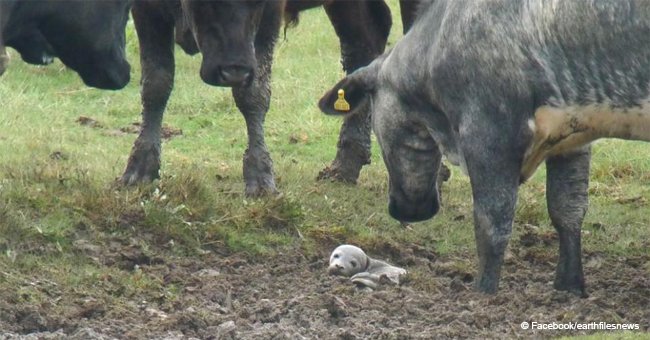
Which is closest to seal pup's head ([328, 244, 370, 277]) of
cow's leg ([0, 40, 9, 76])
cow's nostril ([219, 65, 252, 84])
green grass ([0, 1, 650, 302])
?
green grass ([0, 1, 650, 302])

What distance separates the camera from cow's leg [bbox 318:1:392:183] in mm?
11680

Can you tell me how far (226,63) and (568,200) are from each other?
222 cm

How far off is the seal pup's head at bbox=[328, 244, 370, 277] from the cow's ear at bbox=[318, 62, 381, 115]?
769 millimetres

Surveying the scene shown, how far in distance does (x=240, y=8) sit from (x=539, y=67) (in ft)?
7.99

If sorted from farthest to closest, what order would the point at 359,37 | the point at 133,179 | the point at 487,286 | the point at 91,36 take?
the point at 359,37 < the point at 133,179 < the point at 487,286 < the point at 91,36

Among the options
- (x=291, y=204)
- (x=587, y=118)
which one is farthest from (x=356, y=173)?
(x=587, y=118)

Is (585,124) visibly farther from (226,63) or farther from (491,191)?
(226,63)

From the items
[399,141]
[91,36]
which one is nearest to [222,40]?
[399,141]

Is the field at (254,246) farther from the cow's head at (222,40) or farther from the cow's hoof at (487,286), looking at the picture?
the cow's head at (222,40)

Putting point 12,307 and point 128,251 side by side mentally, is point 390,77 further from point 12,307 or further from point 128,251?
point 12,307

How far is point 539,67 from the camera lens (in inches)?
312

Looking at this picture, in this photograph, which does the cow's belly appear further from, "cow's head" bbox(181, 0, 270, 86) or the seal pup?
"cow's head" bbox(181, 0, 270, 86)

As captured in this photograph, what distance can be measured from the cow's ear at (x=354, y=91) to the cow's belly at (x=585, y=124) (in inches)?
46.9

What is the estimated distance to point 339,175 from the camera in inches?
446
